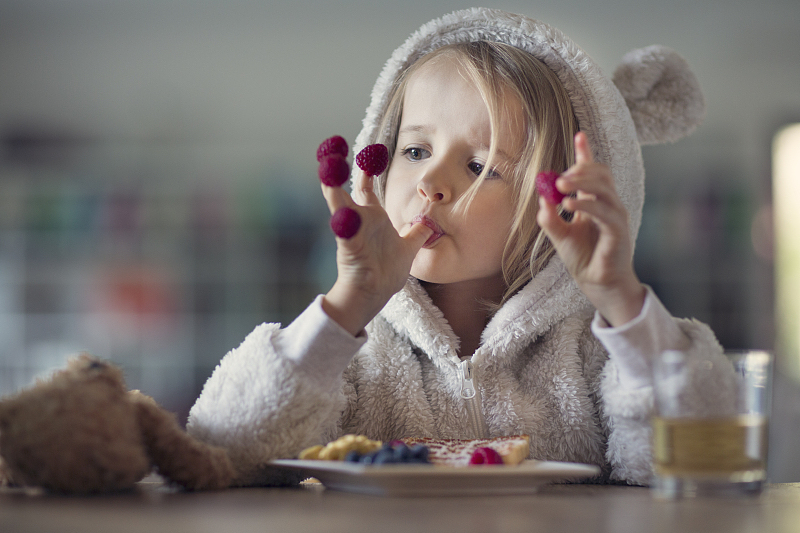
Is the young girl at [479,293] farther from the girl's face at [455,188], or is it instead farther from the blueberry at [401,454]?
the blueberry at [401,454]

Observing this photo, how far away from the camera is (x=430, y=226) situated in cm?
92

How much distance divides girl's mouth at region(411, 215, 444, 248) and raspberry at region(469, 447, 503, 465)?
1.07ft

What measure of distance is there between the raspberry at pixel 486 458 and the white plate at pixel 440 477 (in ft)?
0.08

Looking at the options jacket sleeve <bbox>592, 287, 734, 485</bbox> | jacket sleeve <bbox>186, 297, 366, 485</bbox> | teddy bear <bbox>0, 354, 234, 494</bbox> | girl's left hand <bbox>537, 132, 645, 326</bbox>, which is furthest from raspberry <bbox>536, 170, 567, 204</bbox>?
teddy bear <bbox>0, 354, 234, 494</bbox>

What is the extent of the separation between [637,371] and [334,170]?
14.5 inches

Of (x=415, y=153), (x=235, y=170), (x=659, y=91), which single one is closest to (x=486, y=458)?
(x=415, y=153)

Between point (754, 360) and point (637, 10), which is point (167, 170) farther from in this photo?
point (754, 360)

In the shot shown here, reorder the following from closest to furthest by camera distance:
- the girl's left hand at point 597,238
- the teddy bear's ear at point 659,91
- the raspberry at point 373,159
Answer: the girl's left hand at point 597,238
the raspberry at point 373,159
the teddy bear's ear at point 659,91

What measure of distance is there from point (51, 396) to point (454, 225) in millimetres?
509

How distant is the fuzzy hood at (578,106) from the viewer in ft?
3.05

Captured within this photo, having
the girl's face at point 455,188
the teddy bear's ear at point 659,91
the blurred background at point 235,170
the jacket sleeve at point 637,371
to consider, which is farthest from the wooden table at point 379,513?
the blurred background at point 235,170

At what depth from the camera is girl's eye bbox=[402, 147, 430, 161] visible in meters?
0.99

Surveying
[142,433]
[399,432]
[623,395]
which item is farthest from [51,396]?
[623,395]

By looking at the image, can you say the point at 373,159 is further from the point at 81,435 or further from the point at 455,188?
the point at 81,435
